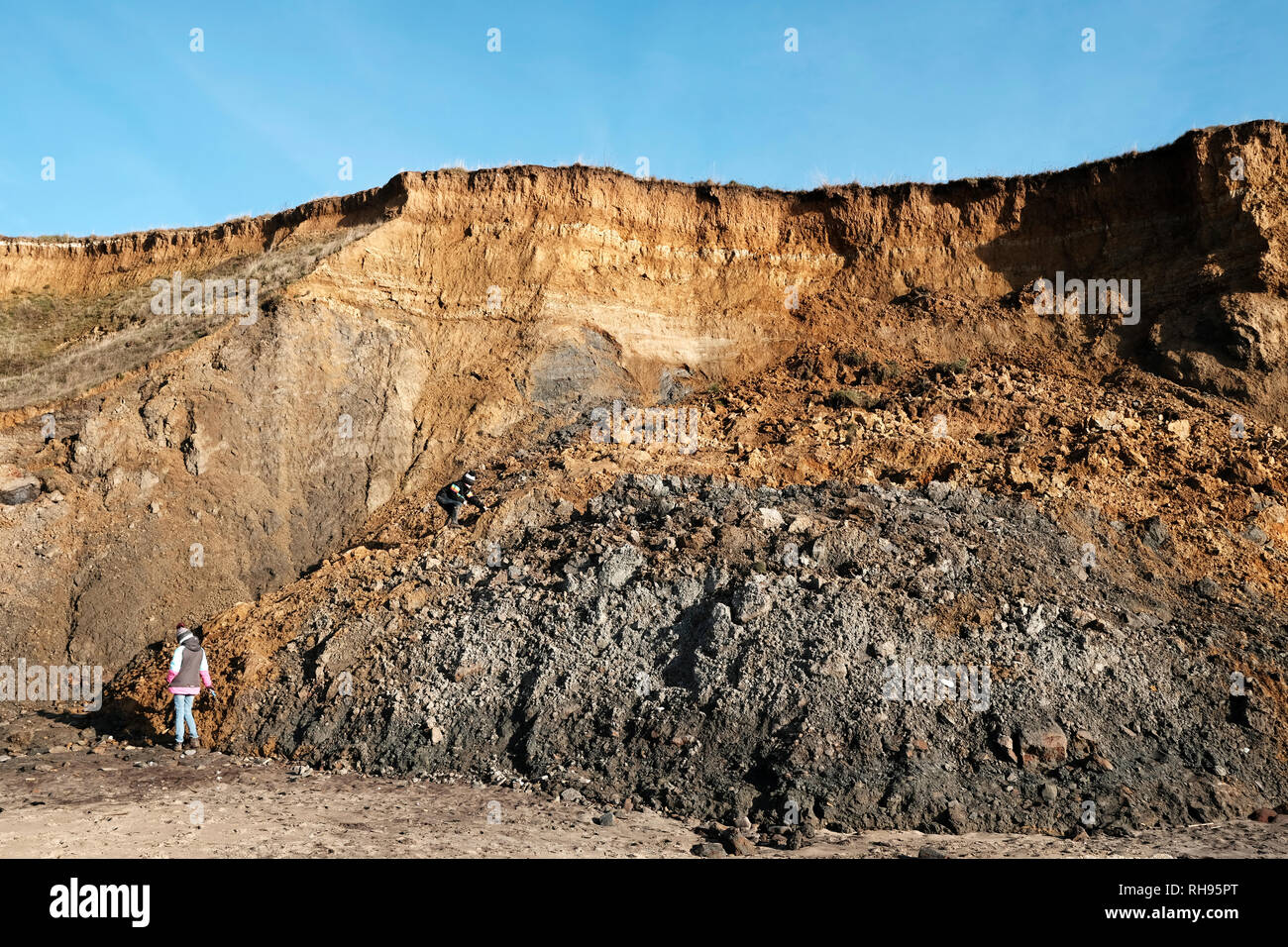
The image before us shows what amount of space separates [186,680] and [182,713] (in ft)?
1.32

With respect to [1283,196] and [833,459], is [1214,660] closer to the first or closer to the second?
[833,459]

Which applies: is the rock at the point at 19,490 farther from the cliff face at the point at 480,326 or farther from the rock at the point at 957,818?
the rock at the point at 957,818

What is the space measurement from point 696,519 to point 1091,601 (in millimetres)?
4902

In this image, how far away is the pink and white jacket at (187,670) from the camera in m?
10.5

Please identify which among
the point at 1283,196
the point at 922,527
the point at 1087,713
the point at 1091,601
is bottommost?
the point at 1087,713

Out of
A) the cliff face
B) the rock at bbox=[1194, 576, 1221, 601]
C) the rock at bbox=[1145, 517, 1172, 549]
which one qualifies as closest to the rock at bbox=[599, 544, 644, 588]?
the cliff face

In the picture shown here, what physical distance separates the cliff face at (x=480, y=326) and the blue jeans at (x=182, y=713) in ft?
9.80

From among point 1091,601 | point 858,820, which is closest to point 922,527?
point 1091,601

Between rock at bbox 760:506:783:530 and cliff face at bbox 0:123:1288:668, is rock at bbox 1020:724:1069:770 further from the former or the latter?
cliff face at bbox 0:123:1288:668

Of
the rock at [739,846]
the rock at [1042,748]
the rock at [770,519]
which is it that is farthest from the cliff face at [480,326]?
the rock at [1042,748]

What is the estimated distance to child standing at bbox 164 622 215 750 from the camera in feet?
34.2

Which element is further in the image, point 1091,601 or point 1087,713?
point 1091,601

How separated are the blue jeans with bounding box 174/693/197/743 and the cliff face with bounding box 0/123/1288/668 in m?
2.99

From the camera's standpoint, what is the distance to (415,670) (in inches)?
407
